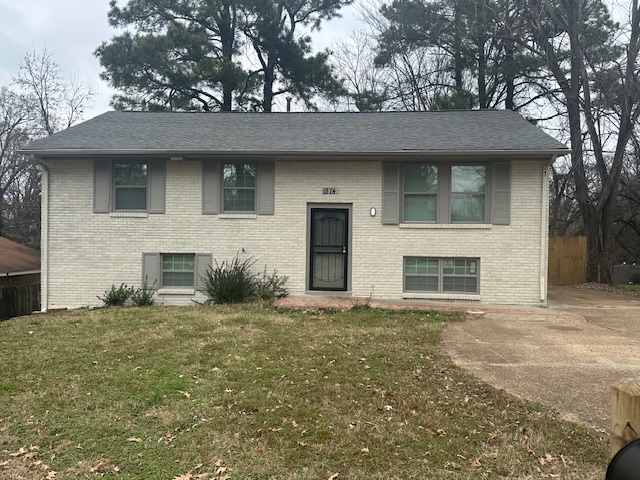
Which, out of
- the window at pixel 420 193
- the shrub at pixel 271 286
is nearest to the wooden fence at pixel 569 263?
the window at pixel 420 193

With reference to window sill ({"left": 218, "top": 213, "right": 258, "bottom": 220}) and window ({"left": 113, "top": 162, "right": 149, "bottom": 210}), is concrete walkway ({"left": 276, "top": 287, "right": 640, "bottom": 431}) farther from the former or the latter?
window ({"left": 113, "top": 162, "right": 149, "bottom": 210})

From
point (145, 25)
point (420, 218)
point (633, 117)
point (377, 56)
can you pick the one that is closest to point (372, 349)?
point (420, 218)

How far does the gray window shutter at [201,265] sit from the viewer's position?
1047cm

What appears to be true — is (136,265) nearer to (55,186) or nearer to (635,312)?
(55,186)

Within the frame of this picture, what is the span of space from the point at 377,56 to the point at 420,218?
14.4m

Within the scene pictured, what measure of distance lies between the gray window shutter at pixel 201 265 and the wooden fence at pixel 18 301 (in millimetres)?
4433

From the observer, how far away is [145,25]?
21266 mm

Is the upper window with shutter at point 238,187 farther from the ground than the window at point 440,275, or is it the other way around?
the upper window with shutter at point 238,187

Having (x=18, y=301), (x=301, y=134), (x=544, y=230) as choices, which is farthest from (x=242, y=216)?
(x=544, y=230)

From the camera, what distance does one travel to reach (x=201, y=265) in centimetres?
1048

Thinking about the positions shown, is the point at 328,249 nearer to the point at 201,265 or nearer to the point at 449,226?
the point at 449,226

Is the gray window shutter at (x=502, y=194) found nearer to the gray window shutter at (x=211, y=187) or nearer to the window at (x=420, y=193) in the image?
the window at (x=420, y=193)

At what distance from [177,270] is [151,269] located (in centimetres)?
59

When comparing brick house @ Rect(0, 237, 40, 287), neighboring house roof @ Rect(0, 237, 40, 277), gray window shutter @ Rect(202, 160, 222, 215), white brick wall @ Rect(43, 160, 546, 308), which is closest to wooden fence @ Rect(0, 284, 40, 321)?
white brick wall @ Rect(43, 160, 546, 308)
